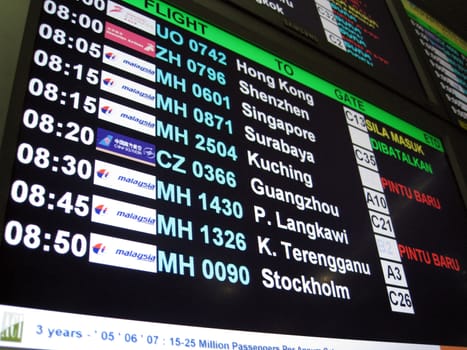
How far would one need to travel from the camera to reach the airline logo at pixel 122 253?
2.79ft

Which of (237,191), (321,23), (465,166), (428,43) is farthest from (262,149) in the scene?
(428,43)

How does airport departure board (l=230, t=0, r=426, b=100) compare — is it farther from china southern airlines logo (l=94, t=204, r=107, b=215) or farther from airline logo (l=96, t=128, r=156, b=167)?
china southern airlines logo (l=94, t=204, r=107, b=215)

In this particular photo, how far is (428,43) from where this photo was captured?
7.71ft

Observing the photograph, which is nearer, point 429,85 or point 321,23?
point 321,23

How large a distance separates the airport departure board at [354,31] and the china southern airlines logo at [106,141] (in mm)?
712

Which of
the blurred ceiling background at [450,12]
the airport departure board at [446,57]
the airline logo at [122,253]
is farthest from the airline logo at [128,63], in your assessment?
the blurred ceiling background at [450,12]

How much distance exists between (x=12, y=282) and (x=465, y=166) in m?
1.59

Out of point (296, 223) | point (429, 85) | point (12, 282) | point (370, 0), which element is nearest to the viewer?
point (12, 282)

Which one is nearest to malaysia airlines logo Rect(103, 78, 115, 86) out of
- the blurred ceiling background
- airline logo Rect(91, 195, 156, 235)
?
airline logo Rect(91, 195, 156, 235)

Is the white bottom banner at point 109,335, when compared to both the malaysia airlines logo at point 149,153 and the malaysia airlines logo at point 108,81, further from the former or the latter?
the malaysia airlines logo at point 108,81

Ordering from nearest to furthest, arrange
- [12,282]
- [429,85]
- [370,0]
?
[12,282] < [429,85] < [370,0]

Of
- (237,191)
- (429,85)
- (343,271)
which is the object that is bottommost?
(343,271)

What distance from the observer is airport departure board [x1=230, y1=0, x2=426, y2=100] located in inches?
65.4

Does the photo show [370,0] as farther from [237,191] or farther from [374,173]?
[237,191]
